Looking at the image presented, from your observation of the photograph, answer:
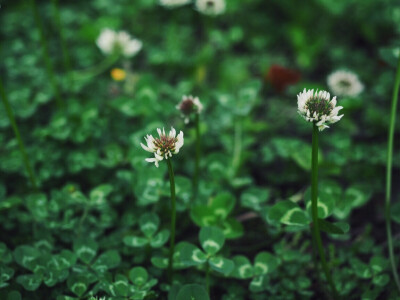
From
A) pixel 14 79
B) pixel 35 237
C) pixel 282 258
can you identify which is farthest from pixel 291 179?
pixel 14 79

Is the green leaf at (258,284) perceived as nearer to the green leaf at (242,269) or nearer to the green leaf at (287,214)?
the green leaf at (242,269)

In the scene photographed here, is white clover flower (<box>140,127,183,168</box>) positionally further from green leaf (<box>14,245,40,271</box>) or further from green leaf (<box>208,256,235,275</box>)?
green leaf (<box>14,245,40,271</box>)

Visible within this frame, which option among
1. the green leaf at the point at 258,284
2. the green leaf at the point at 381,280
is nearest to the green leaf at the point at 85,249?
the green leaf at the point at 258,284

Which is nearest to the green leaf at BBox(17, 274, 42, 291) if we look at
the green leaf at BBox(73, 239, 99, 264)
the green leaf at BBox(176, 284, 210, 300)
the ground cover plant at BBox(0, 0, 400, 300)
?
the ground cover plant at BBox(0, 0, 400, 300)

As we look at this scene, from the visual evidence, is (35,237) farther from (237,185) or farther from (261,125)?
(261,125)

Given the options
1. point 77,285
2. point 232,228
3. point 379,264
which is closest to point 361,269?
point 379,264

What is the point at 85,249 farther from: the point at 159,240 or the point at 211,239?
the point at 211,239
